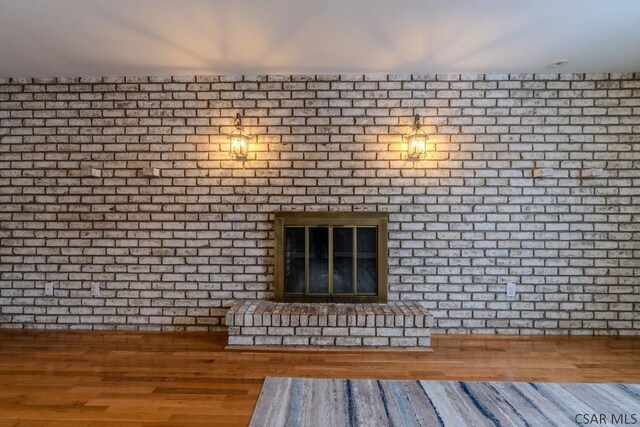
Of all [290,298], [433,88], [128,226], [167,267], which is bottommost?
[290,298]

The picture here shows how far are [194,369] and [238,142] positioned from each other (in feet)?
6.47

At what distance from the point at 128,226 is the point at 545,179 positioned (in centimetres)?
408

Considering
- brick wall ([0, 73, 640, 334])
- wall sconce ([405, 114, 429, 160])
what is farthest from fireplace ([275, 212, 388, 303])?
wall sconce ([405, 114, 429, 160])

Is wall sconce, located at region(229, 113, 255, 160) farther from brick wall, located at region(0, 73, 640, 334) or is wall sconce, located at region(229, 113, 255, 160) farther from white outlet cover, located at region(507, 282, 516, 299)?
white outlet cover, located at region(507, 282, 516, 299)

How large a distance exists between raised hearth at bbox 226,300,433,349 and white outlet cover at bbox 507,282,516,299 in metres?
0.95

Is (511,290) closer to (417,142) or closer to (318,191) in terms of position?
(417,142)

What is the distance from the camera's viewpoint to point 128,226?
3611 mm

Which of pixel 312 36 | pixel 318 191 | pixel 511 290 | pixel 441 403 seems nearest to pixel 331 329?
pixel 441 403

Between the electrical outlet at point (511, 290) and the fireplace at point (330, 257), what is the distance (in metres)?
1.19

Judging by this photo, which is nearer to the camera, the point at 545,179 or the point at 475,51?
the point at 475,51

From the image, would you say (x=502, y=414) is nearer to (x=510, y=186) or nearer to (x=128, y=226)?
(x=510, y=186)

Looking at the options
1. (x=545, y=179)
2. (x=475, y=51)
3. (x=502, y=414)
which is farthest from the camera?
(x=545, y=179)

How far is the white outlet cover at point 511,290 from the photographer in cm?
352

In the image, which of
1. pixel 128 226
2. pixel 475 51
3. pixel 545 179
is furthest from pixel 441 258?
pixel 128 226
